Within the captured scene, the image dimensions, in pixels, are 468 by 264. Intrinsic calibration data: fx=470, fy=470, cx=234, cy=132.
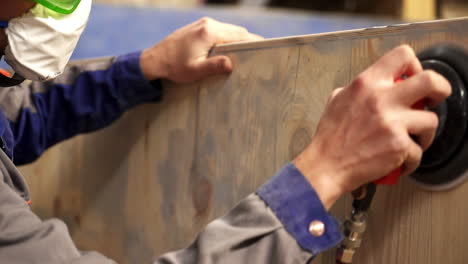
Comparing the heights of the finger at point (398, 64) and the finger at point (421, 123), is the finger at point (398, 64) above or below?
above

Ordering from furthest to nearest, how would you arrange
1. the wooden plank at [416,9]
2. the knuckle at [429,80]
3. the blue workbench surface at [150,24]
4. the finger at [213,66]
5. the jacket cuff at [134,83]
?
the wooden plank at [416,9], the blue workbench surface at [150,24], the jacket cuff at [134,83], the finger at [213,66], the knuckle at [429,80]

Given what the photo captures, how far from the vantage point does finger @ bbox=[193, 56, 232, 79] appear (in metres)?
0.67

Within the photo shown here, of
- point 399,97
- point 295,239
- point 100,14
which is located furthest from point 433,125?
point 100,14

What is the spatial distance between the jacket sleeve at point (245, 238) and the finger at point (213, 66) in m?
0.27

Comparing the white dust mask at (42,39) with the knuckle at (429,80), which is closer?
the knuckle at (429,80)

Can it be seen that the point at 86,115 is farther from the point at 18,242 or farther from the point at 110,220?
the point at 18,242

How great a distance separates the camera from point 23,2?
1.77 ft

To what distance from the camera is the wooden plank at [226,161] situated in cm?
45

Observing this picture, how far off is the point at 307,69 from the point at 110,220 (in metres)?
0.56

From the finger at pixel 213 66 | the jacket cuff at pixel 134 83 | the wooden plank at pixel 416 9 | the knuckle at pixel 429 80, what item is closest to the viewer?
the knuckle at pixel 429 80

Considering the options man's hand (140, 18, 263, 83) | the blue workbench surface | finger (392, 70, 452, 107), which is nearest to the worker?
finger (392, 70, 452, 107)

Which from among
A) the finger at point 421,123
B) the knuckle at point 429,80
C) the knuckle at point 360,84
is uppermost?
the knuckle at point 429,80

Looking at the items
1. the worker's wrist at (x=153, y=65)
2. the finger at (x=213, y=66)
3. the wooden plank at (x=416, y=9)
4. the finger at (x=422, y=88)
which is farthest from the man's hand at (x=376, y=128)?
the wooden plank at (x=416, y=9)

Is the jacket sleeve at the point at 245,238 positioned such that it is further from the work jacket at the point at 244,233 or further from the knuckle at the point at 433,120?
the knuckle at the point at 433,120
